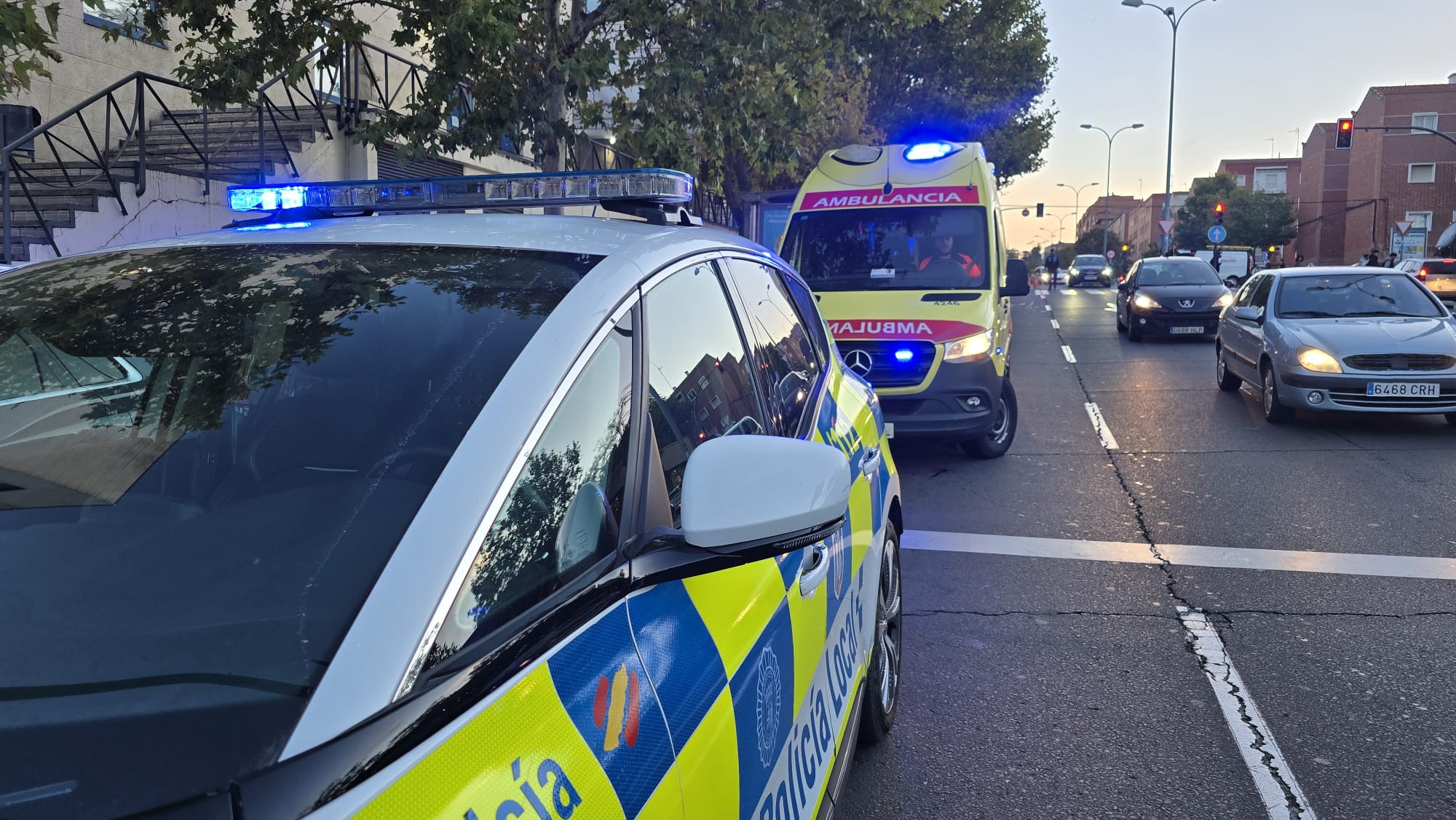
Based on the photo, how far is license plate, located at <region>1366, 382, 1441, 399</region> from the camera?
9367 millimetres

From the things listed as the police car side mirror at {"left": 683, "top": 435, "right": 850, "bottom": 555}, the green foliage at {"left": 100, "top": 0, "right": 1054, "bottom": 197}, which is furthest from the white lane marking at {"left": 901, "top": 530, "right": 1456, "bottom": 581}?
the green foliage at {"left": 100, "top": 0, "right": 1054, "bottom": 197}

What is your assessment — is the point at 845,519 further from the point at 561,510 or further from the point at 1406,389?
the point at 1406,389

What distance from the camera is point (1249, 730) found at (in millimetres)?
3877

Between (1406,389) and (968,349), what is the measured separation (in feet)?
12.8

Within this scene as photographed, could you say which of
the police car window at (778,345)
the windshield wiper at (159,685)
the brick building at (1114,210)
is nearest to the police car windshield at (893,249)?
the police car window at (778,345)

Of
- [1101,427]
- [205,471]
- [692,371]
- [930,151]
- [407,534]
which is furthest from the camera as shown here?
[1101,427]

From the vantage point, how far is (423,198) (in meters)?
3.05

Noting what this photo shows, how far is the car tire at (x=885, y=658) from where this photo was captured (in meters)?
3.52

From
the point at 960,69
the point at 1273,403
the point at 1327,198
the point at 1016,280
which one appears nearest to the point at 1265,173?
the point at 1327,198

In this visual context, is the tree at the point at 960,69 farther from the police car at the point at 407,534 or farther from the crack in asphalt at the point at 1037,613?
the police car at the point at 407,534

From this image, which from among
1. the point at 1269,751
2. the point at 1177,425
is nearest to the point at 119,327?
the point at 1269,751

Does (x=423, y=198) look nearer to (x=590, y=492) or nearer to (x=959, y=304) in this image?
(x=590, y=492)

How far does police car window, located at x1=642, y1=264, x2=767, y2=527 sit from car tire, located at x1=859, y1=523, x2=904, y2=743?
1184 mm

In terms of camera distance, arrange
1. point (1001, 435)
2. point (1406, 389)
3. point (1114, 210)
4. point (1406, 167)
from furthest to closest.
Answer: point (1114, 210) < point (1406, 167) < point (1406, 389) < point (1001, 435)
